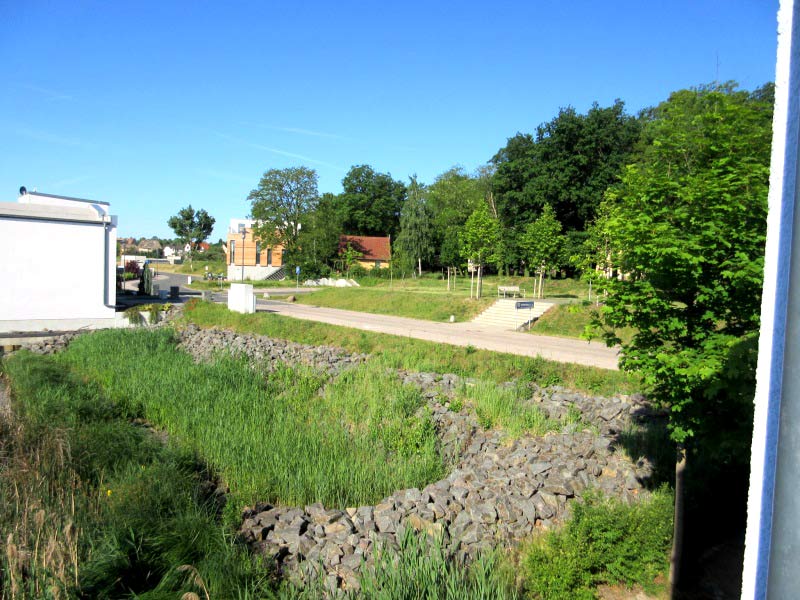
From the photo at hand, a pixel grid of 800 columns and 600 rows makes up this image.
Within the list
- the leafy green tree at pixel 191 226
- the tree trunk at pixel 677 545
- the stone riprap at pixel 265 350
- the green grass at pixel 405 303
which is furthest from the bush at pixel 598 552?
the leafy green tree at pixel 191 226

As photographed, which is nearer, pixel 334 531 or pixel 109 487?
pixel 334 531

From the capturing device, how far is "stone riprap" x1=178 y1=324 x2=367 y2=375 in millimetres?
16469

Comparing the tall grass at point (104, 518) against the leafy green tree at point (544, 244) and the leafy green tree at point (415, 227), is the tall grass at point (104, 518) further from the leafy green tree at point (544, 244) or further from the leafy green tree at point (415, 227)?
the leafy green tree at point (415, 227)

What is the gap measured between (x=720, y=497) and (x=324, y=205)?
5223 centimetres

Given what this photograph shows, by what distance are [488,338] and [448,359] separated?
382 cm

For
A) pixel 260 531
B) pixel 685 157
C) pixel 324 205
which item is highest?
pixel 324 205

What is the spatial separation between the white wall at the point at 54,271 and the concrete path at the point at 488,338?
880 cm

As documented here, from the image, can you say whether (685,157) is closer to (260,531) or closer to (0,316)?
(260,531)

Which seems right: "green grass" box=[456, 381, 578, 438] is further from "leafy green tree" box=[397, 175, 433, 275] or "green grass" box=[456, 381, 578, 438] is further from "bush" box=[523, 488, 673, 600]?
"leafy green tree" box=[397, 175, 433, 275]

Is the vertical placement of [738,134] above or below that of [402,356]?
above

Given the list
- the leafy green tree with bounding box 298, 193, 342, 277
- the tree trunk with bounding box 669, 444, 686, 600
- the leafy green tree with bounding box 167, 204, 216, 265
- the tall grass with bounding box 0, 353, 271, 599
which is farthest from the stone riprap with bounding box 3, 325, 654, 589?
the leafy green tree with bounding box 167, 204, 216, 265

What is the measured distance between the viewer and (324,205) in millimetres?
56562

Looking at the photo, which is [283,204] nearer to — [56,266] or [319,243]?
[319,243]

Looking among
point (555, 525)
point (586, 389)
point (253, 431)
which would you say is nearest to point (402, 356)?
point (586, 389)
